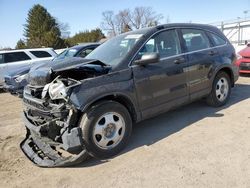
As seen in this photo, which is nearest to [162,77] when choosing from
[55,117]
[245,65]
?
[55,117]

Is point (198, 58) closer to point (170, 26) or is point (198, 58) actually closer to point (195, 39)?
point (195, 39)

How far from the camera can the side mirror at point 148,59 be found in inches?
169

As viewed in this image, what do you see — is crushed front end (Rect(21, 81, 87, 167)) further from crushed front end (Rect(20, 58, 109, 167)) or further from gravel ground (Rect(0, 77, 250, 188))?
gravel ground (Rect(0, 77, 250, 188))

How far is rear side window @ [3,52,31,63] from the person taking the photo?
1241 centimetres

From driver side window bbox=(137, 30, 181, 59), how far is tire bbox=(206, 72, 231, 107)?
53.3 inches

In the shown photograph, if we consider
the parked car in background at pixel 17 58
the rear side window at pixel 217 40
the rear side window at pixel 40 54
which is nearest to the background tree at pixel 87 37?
the rear side window at pixel 40 54

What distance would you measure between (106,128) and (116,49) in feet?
4.99

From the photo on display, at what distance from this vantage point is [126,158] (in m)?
4.03

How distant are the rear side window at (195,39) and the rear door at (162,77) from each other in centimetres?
29

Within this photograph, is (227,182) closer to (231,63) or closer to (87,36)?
(231,63)

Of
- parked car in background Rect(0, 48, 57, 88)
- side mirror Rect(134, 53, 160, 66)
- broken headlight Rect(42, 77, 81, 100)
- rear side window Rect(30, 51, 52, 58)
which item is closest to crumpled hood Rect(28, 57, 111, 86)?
broken headlight Rect(42, 77, 81, 100)

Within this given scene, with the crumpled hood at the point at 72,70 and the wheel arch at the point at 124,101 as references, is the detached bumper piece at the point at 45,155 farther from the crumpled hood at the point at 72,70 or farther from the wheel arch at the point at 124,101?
the crumpled hood at the point at 72,70

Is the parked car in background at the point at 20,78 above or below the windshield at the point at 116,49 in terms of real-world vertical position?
below

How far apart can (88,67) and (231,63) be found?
11.7 ft
